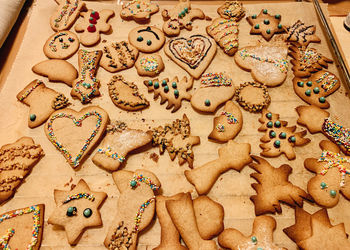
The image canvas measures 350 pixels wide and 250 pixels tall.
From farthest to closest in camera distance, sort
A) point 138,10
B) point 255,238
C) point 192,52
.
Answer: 1. point 138,10
2. point 192,52
3. point 255,238

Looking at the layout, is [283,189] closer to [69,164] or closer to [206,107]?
[206,107]

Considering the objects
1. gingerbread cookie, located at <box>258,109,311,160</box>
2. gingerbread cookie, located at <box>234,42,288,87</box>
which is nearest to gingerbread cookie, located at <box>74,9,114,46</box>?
gingerbread cookie, located at <box>234,42,288,87</box>

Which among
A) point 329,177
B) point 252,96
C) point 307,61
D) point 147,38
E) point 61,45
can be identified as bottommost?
point 329,177

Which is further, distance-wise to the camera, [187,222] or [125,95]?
[125,95]

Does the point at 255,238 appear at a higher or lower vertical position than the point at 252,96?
lower

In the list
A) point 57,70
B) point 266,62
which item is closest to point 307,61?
point 266,62

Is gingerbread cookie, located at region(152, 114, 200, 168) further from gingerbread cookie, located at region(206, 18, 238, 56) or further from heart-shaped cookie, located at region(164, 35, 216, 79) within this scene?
gingerbread cookie, located at region(206, 18, 238, 56)

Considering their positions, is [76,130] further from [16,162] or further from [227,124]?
[227,124]

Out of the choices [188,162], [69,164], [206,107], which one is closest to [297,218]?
[188,162]
